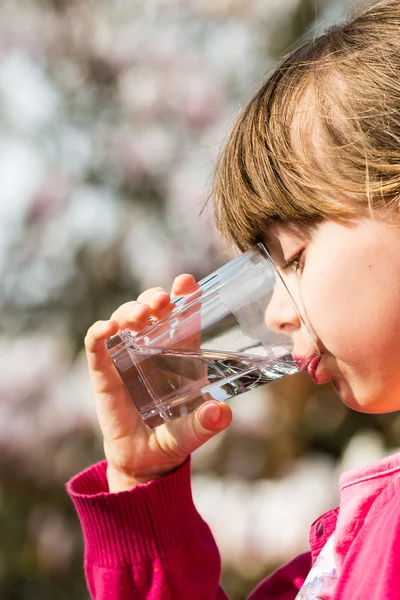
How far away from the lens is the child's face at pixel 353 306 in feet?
3.41

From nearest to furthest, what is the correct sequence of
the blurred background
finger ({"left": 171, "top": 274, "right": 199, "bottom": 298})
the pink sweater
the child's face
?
the child's face → the pink sweater → finger ({"left": 171, "top": 274, "right": 199, "bottom": 298}) → the blurred background

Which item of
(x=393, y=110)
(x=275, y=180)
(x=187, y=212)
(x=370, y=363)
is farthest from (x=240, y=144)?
(x=187, y=212)

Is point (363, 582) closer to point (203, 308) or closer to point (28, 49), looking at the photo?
point (203, 308)

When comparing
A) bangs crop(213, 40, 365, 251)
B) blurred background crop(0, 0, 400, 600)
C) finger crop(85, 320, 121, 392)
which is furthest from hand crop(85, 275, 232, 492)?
blurred background crop(0, 0, 400, 600)

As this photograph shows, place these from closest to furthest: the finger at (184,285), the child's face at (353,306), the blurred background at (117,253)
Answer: the child's face at (353,306) → the finger at (184,285) → the blurred background at (117,253)

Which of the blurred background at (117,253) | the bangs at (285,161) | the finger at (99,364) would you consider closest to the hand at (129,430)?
the finger at (99,364)

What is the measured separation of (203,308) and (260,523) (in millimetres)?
1284

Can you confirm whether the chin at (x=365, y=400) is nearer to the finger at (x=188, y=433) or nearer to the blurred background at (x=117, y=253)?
the finger at (x=188, y=433)

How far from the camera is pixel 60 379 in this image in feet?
7.86

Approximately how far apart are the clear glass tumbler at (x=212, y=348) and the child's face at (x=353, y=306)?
0.7 inches

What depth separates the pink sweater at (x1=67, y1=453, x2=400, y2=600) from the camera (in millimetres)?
1170

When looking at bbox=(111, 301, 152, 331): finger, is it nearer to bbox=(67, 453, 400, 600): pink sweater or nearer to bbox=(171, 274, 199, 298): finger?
bbox=(171, 274, 199, 298): finger

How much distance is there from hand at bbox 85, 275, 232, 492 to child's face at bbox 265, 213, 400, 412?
23cm

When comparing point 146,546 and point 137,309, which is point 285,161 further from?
point 146,546
